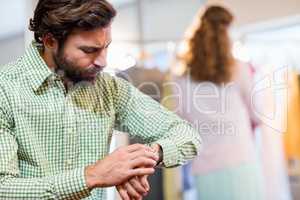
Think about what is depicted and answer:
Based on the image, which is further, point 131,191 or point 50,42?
point 50,42

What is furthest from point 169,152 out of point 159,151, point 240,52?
point 240,52

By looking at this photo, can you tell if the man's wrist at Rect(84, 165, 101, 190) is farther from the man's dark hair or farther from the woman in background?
the woman in background

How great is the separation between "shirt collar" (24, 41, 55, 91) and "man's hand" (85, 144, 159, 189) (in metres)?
0.26

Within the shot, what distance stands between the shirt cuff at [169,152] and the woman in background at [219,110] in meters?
0.55

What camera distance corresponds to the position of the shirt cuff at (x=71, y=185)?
95 centimetres

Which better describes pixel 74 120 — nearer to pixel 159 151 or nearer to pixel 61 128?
pixel 61 128

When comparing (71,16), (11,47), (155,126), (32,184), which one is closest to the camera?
(32,184)

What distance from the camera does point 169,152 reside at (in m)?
1.10

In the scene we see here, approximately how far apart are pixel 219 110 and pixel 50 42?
0.76 m

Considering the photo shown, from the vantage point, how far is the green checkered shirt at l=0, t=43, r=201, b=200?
37.7 inches

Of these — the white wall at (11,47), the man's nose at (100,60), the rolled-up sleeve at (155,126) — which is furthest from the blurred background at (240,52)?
the man's nose at (100,60)

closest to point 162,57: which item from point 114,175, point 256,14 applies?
point 256,14

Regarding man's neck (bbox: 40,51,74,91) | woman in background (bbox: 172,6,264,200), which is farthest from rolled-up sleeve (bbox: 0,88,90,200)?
woman in background (bbox: 172,6,264,200)

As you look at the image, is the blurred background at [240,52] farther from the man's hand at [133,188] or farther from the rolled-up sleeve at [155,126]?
the man's hand at [133,188]
